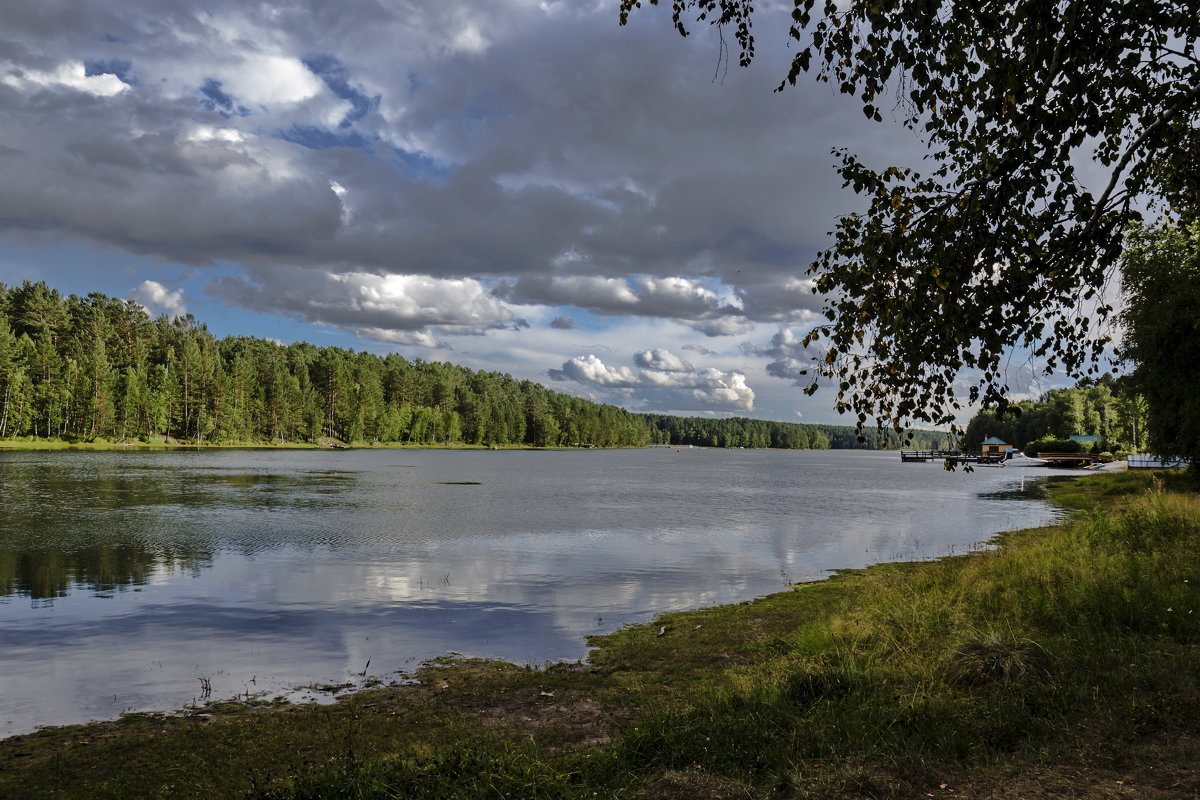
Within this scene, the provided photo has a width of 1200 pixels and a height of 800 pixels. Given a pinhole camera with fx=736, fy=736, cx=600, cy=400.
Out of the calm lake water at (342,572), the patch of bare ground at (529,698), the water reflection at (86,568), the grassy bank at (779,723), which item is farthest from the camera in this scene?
the water reflection at (86,568)

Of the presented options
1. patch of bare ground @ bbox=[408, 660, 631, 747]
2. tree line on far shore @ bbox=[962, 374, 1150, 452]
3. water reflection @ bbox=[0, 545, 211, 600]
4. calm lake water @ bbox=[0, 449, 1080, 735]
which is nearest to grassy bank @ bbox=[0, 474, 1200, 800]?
patch of bare ground @ bbox=[408, 660, 631, 747]

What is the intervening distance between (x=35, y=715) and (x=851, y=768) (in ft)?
37.9

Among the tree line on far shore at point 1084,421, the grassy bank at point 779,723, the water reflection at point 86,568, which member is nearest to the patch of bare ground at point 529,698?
the grassy bank at point 779,723

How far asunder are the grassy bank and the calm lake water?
213 centimetres

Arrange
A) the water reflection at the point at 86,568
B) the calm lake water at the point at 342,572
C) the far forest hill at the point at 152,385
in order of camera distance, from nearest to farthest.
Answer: the calm lake water at the point at 342,572
the water reflection at the point at 86,568
the far forest hill at the point at 152,385

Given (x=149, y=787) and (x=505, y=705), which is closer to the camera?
(x=149, y=787)

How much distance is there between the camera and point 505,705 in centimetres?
1083

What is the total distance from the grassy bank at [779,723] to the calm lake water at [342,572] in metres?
2.13

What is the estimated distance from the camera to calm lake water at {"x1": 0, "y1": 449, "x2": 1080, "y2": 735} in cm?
1380

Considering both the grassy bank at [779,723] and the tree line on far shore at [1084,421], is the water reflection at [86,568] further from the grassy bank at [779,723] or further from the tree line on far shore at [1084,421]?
the tree line on far shore at [1084,421]

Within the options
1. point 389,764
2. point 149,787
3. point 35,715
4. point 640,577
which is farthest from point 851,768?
point 640,577

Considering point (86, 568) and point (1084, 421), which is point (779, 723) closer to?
point (86, 568)

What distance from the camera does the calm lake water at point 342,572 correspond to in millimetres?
13805

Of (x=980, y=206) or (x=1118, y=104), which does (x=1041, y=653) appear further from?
(x=1118, y=104)
